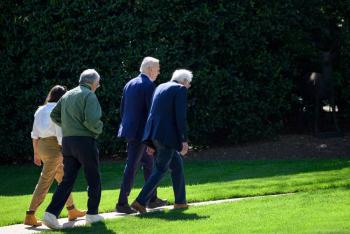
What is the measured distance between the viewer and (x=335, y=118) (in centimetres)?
1716

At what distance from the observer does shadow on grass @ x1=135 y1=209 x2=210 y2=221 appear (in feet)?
30.7

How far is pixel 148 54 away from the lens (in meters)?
15.8

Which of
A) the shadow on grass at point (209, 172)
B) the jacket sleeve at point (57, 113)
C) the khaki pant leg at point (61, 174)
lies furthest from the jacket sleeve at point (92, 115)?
the shadow on grass at point (209, 172)

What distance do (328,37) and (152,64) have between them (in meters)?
8.64

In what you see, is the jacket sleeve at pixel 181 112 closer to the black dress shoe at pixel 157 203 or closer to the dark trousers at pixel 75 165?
the dark trousers at pixel 75 165

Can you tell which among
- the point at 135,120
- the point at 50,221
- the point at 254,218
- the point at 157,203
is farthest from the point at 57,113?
the point at 254,218

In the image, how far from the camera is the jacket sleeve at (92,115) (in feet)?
30.0

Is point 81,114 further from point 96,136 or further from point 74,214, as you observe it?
point 74,214

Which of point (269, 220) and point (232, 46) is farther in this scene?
point (232, 46)

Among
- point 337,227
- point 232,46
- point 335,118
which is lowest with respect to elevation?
point 337,227

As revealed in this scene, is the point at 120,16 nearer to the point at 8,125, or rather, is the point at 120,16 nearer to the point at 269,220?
the point at 8,125

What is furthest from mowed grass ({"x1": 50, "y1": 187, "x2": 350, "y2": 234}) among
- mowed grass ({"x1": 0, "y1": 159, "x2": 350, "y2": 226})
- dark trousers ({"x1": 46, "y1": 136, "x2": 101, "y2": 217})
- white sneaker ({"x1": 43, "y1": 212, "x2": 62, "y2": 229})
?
mowed grass ({"x1": 0, "y1": 159, "x2": 350, "y2": 226})

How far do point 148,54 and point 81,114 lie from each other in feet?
21.8

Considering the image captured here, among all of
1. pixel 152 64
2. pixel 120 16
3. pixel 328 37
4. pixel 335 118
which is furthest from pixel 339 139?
pixel 152 64
